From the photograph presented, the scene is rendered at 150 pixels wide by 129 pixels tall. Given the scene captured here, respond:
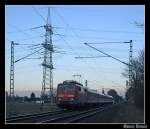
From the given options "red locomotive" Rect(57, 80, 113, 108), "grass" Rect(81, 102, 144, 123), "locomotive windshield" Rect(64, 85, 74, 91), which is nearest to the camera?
"grass" Rect(81, 102, 144, 123)

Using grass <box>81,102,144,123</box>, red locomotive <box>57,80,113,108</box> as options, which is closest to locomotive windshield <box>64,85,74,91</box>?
red locomotive <box>57,80,113,108</box>

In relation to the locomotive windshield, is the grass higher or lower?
lower

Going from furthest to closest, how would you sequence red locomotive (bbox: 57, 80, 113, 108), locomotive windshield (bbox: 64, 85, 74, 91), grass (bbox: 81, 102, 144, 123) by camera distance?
1. locomotive windshield (bbox: 64, 85, 74, 91)
2. red locomotive (bbox: 57, 80, 113, 108)
3. grass (bbox: 81, 102, 144, 123)

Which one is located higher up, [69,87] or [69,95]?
[69,87]

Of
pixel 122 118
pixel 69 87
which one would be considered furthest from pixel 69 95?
pixel 122 118

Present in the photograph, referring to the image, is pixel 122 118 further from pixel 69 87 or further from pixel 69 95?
pixel 69 87

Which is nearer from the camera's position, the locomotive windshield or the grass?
the grass

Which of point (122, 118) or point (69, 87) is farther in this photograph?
point (69, 87)

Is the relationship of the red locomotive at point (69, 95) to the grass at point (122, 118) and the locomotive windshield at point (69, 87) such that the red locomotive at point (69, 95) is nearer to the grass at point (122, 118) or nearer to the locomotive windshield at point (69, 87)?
the locomotive windshield at point (69, 87)

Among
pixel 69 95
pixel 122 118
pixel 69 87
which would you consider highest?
pixel 69 87

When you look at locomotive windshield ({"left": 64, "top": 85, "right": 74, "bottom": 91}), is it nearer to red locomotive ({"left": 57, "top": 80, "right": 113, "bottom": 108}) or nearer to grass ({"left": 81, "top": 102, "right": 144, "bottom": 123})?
red locomotive ({"left": 57, "top": 80, "right": 113, "bottom": 108})

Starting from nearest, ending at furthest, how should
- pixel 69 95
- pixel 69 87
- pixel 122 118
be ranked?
pixel 122 118
pixel 69 95
pixel 69 87
